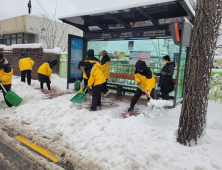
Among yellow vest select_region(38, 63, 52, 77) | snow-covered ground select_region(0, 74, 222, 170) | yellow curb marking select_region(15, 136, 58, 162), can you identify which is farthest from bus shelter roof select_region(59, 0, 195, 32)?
yellow curb marking select_region(15, 136, 58, 162)

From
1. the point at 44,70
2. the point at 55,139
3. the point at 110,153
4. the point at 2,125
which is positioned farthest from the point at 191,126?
the point at 44,70

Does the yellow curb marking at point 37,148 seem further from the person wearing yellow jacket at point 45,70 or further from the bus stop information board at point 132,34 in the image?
the bus stop information board at point 132,34

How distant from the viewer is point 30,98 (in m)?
5.68

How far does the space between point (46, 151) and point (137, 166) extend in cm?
152

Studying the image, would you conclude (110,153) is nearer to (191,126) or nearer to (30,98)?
(191,126)

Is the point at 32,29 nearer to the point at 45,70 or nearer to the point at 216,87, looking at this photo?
the point at 45,70

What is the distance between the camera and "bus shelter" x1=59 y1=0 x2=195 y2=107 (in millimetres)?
5195

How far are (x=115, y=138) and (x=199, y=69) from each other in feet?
6.07

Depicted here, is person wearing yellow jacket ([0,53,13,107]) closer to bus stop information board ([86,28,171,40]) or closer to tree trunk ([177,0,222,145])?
bus stop information board ([86,28,171,40])

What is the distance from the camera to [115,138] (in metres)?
3.03

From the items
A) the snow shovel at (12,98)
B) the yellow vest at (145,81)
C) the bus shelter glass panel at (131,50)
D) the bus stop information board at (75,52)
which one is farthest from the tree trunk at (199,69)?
the bus stop information board at (75,52)

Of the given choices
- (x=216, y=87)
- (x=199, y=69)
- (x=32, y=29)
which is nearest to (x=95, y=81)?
(x=199, y=69)

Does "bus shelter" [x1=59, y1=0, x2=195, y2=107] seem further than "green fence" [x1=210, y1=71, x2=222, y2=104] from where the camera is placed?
No

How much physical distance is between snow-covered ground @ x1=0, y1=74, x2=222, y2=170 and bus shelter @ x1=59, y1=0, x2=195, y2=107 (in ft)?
5.63
